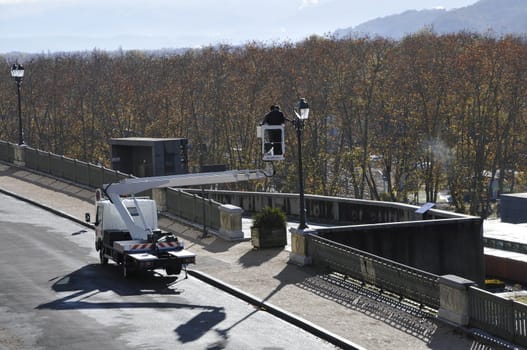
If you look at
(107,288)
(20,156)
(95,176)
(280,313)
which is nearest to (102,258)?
(107,288)

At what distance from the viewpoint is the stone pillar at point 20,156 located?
2087 inches

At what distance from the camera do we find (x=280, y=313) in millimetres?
21469

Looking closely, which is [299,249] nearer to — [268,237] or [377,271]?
[268,237]

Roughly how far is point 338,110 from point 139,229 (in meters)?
64.6

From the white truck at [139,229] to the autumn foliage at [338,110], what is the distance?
5346 cm

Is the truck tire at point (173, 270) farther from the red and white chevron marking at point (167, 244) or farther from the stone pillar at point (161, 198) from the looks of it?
the stone pillar at point (161, 198)

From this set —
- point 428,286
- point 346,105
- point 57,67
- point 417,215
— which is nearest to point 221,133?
point 346,105

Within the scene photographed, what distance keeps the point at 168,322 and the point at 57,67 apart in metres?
106

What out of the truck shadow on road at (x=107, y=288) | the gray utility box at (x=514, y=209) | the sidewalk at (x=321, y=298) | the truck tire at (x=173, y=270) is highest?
the truck tire at (x=173, y=270)

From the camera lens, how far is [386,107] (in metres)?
85.9

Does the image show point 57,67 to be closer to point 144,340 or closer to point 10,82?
point 10,82

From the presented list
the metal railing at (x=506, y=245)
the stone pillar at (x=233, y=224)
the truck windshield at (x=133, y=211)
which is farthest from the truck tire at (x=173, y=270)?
the metal railing at (x=506, y=245)

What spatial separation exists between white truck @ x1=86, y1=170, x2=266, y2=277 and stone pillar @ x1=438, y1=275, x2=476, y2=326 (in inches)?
294

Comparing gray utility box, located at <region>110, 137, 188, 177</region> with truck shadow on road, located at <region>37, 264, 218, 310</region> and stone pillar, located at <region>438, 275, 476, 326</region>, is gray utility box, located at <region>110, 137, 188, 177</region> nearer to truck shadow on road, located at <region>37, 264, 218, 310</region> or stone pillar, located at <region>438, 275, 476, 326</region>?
truck shadow on road, located at <region>37, 264, 218, 310</region>
